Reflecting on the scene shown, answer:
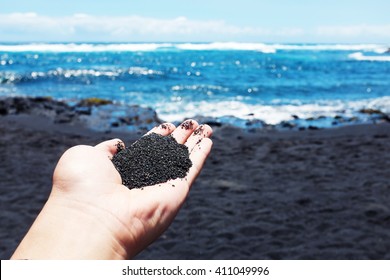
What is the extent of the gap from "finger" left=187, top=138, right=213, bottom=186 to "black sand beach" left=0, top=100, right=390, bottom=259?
210 cm

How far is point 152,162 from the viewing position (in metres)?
4.38

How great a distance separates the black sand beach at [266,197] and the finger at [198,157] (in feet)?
6.88

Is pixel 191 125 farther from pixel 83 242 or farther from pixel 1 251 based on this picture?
pixel 1 251

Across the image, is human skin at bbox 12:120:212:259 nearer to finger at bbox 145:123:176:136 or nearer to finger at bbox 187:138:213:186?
finger at bbox 187:138:213:186

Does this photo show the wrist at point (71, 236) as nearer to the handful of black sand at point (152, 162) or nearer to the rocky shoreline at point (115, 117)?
the handful of black sand at point (152, 162)

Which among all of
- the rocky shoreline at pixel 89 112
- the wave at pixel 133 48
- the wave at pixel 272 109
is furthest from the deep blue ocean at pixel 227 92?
the wave at pixel 133 48

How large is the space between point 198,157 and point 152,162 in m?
0.50

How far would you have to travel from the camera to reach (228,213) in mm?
7176

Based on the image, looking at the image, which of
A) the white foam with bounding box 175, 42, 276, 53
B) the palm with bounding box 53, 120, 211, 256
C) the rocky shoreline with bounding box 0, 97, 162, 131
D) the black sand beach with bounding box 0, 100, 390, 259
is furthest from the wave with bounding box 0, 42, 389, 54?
the palm with bounding box 53, 120, 211, 256

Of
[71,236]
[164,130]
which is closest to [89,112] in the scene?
[164,130]

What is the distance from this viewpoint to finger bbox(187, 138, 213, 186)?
4.10 meters

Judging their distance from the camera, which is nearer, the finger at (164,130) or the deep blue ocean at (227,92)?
the finger at (164,130)

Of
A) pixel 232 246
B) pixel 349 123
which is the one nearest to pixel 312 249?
pixel 232 246

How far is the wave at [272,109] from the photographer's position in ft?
55.0
